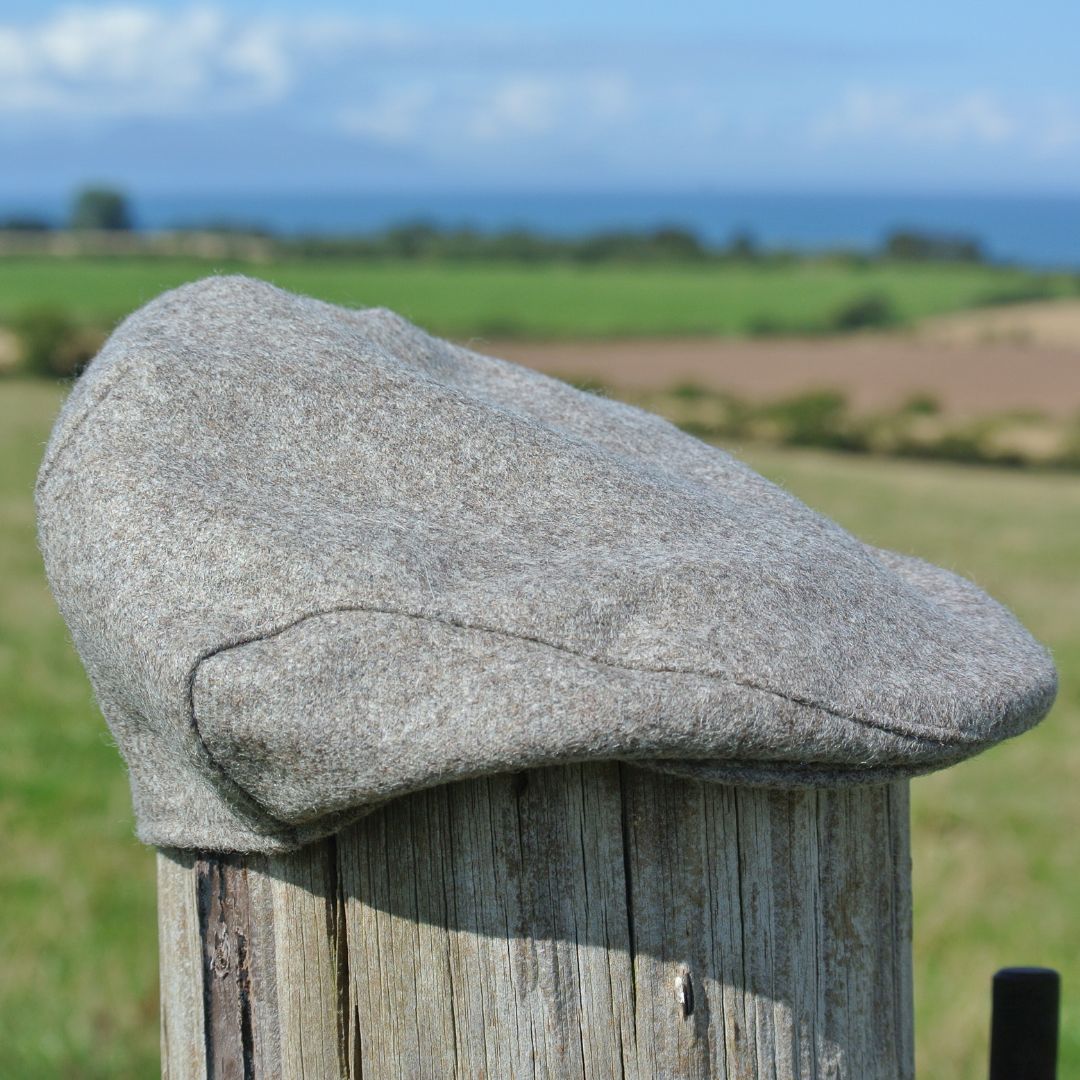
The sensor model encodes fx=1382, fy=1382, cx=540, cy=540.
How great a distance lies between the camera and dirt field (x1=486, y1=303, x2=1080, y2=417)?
24078mm

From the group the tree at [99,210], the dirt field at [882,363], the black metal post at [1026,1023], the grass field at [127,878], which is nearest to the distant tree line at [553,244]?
the tree at [99,210]

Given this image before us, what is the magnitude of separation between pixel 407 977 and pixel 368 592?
0.47 meters

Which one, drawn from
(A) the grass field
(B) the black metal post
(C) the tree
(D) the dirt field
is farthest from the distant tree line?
(B) the black metal post

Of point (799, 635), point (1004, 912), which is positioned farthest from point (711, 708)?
point (1004, 912)

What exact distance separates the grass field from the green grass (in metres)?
19.9

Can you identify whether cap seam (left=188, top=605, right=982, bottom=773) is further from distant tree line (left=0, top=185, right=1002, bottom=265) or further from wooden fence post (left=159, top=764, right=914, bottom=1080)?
distant tree line (left=0, top=185, right=1002, bottom=265)

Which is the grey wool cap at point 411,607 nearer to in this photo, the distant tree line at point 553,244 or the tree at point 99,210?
the distant tree line at point 553,244

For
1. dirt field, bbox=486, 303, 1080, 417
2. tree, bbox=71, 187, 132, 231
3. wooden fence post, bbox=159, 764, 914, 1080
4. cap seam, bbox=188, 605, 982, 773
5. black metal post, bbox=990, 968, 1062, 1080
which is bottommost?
dirt field, bbox=486, 303, 1080, 417

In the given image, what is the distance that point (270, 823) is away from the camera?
1.48 meters

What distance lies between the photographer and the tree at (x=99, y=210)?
149ft

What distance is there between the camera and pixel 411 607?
1.37 metres

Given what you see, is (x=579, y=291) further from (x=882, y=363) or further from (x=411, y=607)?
(x=411, y=607)

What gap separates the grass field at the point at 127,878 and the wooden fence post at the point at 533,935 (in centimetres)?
68

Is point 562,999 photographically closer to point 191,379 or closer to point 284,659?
point 284,659
